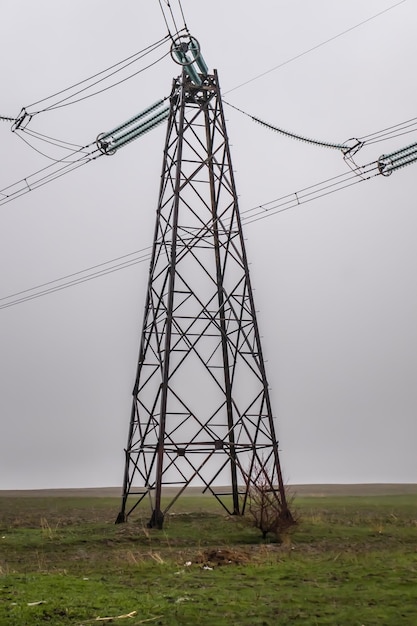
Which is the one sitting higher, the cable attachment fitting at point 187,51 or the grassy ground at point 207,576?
the cable attachment fitting at point 187,51

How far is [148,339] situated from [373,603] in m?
15.3

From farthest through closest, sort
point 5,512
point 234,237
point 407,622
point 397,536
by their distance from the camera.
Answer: point 5,512, point 234,237, point 397,536, point 407,622

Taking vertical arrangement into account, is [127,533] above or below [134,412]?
below

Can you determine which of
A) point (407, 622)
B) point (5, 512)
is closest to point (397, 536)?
point (407, 622)

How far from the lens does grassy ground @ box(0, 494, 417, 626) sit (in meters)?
11.6

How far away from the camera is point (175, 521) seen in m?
26.1

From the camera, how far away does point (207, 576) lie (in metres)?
15.0

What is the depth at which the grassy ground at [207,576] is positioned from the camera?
1155cm

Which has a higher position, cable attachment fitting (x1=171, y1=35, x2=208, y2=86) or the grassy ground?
cable attachment fitting (x1=171, y1=35, x2=208, y2=86)

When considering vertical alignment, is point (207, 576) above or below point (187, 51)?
below

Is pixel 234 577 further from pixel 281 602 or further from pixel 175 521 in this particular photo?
pixel 175 521

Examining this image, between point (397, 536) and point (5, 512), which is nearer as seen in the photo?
point (397, 536)

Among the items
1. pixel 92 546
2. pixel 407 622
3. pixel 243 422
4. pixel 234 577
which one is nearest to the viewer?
pixel 407 622

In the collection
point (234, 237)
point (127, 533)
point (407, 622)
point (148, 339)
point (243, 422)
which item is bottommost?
point (407, 622)
